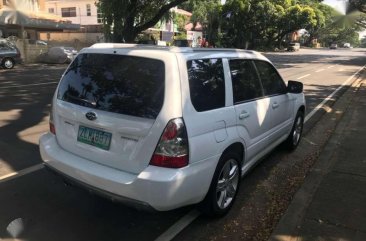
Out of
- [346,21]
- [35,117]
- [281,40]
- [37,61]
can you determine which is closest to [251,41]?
[281,40]

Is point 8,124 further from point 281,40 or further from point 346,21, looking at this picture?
point 281,40

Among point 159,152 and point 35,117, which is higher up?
point 159,152

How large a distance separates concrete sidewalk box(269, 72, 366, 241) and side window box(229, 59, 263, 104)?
4.14 feet

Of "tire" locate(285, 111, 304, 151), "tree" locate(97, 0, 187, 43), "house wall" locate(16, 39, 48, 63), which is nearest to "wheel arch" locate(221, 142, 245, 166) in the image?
"tire" locate(285, 111, 304, 151)

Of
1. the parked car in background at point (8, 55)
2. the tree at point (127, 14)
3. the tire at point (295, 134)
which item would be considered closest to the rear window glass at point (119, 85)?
the tire at point (295, 134)

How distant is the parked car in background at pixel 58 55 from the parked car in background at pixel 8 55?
4.27m

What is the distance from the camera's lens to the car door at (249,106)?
14.7 feet

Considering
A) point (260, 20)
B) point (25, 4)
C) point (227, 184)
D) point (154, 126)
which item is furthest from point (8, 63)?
point (260, 20)

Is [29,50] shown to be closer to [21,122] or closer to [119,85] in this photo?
[21,122]

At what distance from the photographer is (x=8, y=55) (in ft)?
73.6

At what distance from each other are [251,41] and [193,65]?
57092 mm

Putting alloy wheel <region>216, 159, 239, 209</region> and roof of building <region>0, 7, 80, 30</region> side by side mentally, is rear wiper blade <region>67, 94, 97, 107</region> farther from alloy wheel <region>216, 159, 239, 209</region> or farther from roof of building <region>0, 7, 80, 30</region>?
roof of building <region>0, 7, 80, 30</region>

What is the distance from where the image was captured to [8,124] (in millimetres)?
8000

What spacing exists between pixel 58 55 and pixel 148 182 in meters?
25.7
